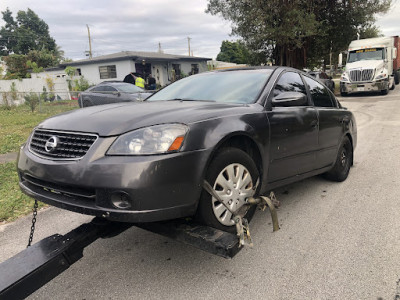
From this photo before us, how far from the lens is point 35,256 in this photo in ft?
6.60

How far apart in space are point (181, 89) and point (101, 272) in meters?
2.11

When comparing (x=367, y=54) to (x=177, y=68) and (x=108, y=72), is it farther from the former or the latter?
(x=108, y=72)

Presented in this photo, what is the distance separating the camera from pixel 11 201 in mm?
4082

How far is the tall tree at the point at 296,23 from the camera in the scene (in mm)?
18250

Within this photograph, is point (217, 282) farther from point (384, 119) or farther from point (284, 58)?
point (284, 58)

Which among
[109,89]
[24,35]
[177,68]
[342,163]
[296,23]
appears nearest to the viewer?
[342,163]

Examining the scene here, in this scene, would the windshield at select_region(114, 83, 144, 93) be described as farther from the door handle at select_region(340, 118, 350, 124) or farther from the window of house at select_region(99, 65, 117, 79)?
the window of house at select_region(99, 65, 117, 79)

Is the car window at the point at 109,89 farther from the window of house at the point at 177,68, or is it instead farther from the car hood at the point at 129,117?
the window of house at the point at 177,68

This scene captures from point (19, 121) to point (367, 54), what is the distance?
62.9 ft

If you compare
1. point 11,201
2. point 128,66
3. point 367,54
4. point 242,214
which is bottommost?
point 11,201

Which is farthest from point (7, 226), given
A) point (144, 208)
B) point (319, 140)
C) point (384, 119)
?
point (384, 119)

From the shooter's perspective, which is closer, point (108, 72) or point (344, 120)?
point (344, 120)

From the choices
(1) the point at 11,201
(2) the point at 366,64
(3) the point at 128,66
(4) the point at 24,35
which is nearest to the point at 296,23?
(2) the point at 366,64

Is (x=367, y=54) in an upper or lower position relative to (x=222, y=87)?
upper
